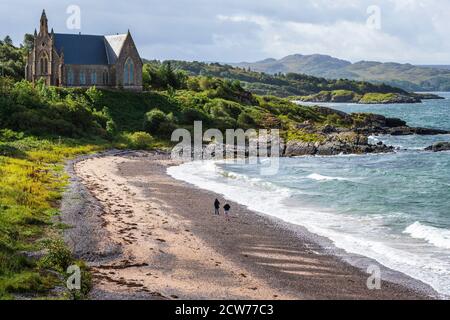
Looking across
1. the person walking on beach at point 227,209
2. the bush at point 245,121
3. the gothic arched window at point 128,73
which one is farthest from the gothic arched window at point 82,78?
the person walking on beach at point 227,209

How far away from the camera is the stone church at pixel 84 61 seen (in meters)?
88.5

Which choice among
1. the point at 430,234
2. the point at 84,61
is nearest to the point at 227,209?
the point at 430,234

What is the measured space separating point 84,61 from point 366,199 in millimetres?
63271

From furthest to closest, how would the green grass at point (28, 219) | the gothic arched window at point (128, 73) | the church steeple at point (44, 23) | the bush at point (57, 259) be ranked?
the gothic arched window at point (128, 73) < the church steeple at point (44, 23) < the bush at point (57, 259) < the green grass at point (28, 219)

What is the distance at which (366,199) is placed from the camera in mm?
43219

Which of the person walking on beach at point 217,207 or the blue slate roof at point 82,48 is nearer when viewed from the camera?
the person walking on beach at point 217,207

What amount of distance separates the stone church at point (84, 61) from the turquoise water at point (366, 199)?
35.9 metres

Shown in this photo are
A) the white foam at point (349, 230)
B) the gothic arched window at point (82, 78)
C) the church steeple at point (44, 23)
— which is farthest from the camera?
the gothic arched window at point (82, 78)

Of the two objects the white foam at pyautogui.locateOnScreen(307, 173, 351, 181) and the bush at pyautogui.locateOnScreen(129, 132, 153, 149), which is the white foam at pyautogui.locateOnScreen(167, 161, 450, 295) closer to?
the white foam at pyautogui.locateOnScreen(307, 173, 351, 181)

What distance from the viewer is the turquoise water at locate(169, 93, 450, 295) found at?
95.0ft

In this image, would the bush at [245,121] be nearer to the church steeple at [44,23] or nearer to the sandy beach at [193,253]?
the church steeple at [44,23]

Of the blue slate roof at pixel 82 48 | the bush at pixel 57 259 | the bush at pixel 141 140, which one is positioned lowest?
the bush at pixel 57 259

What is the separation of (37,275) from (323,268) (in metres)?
13.1
